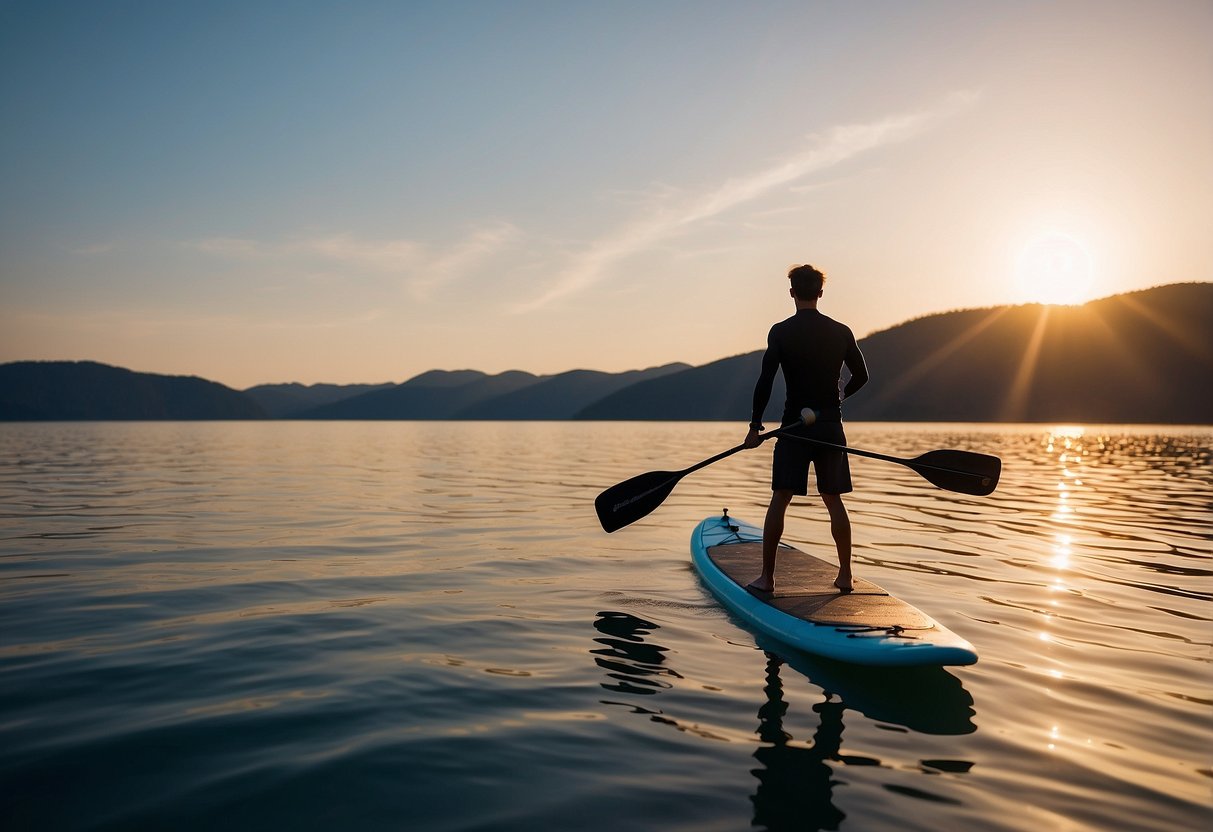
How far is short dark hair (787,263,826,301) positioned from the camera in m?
7.46

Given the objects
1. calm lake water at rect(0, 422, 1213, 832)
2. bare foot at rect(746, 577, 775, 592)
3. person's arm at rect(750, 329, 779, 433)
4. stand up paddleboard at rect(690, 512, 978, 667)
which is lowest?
calm lake water at rect(0, 422, 1213, 832)

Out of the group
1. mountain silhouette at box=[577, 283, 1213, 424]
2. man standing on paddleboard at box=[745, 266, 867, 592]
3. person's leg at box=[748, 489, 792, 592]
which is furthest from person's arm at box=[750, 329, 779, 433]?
mountain silhouette at box=[577, 283, 1213, 424]

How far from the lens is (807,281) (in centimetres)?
746

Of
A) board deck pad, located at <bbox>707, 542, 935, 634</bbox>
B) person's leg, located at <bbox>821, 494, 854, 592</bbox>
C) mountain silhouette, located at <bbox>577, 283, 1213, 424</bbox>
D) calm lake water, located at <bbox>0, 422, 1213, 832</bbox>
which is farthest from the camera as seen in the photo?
mountain silhouette, located at <bbox>577, 283, 1213, 424</bbox>

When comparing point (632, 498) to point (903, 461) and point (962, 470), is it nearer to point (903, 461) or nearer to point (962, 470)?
point (903, 461)

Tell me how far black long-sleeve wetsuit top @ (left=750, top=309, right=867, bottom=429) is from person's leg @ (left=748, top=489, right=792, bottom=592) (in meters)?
0.73

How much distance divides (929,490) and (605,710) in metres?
19.4

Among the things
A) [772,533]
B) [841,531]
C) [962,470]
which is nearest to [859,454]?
[962,470]

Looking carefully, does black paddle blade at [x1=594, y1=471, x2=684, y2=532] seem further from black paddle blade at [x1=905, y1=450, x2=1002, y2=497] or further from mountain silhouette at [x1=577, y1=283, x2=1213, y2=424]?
mountain silhouette at [x1=577, y1=283, x2=1213, y2=424]

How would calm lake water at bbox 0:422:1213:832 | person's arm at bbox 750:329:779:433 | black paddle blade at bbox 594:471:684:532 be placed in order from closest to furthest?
calm lake water at bbox 0:422:1213:832, person's arm at bbox 750:329:779:433, black paddle blade at bbox 594:471:684:532

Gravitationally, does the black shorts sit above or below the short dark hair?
below

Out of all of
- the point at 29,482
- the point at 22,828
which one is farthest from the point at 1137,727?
the point at 29,482

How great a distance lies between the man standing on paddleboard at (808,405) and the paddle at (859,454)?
159 mm

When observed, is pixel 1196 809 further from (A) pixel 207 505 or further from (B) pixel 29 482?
(B) pixel 29 482
